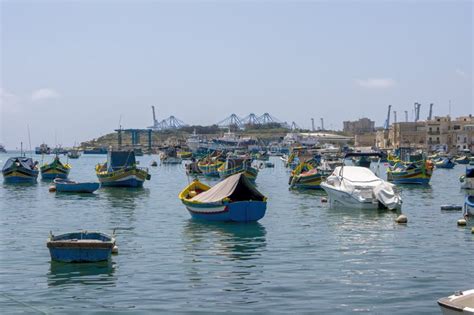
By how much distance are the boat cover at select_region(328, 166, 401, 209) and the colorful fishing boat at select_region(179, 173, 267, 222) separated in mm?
8165

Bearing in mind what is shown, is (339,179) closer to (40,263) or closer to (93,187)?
(93,187)

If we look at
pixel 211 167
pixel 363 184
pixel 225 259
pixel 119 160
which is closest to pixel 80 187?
pixel 119 160

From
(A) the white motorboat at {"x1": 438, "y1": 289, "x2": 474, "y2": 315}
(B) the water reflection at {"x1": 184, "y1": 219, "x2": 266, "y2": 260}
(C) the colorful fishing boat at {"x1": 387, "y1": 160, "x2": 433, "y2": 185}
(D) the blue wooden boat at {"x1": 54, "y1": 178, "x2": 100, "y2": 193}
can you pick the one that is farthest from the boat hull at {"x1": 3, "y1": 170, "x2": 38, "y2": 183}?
(A) the white motorboat at {"x1": 438, "y1": 289, "x2": 474, "y2": 315}

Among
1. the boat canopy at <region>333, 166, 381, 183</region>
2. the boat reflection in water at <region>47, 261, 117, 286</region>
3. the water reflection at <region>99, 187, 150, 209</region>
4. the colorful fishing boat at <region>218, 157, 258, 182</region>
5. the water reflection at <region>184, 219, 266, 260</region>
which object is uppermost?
the boat canopy at <region>333, 166, 381, 183</region>

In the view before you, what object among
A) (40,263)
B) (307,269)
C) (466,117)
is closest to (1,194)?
(40,263)

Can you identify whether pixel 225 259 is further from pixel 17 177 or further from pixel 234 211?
pixel 17 177

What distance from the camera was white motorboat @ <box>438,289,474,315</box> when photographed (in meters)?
13.6

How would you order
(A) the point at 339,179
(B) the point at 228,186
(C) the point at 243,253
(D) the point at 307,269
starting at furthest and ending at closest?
(A) the point at 339,179
(B) the point at 228,186
(C) the point at 243,253
(D) the point at 307,269

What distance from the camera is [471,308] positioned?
13.8 m

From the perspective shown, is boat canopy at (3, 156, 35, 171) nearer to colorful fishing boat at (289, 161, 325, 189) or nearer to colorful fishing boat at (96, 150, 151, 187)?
colorful fishing boat at (96, 150, 151, 187)

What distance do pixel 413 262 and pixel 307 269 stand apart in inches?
143

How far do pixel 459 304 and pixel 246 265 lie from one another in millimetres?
9432

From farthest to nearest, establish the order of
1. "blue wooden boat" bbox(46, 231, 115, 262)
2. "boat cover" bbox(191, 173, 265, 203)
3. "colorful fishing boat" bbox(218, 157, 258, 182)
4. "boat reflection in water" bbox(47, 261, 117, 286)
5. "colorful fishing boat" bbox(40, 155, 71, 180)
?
1. "colorful fishing boat" bbox(40, 155, 71, 180)
2. "colorful fishing boat" bbox(218, 157, 258, 182)
3. "boat cover" bbox(191, 173, 265, 203)
4. "blue wooden boat" bbox(46, 231, 115, 262)
5. "boat reflection in water" bbox(47, 261, 117, 286)

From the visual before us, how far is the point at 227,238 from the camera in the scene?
28500 millimetres
